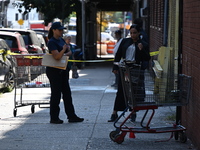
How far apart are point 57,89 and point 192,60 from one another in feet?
8.77

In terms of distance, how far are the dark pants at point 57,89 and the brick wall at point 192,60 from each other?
7.04 ft

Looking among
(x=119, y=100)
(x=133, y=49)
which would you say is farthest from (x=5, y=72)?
(x=133, y=49)

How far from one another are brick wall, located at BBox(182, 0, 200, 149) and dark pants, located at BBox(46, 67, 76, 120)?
2146 millimetres

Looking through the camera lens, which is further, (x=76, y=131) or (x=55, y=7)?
(x=55, y=7)

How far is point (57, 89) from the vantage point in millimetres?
8797

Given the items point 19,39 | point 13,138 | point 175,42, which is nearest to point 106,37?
point 19,39

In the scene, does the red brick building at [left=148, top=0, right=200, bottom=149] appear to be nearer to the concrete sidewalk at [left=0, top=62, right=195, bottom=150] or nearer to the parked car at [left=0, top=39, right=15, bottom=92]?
the concrete sidewalk at [left=0, top=62, right=195, bottom=150]

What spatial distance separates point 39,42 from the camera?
71.3 ft

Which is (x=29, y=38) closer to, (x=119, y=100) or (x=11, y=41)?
(x=11, y=41)

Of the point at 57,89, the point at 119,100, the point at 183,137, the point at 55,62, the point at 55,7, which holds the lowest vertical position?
the point at 183,137

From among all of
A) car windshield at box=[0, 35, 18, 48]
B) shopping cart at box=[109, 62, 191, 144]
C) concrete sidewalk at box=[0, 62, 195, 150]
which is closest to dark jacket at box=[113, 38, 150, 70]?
concrete sidewalk at box=[0, 62, 195, 150]

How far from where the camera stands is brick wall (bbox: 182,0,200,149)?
6.61 meters

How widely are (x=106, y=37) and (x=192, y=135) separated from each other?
4276 centimetres

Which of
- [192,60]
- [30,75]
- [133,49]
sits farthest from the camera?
[30,75]
